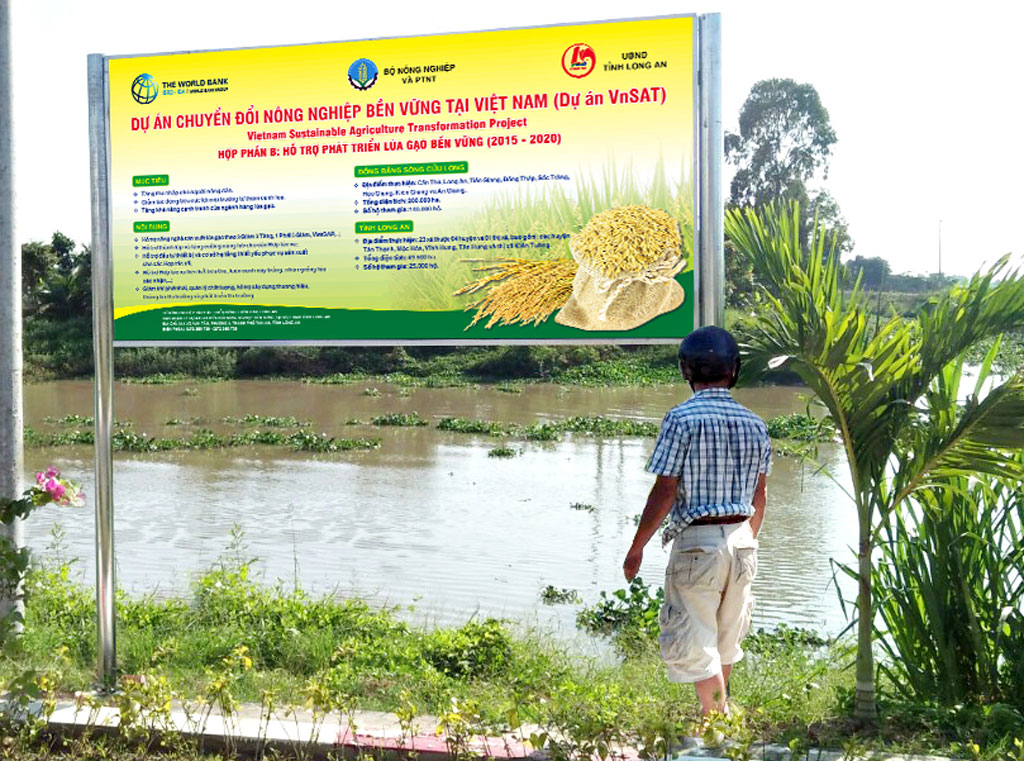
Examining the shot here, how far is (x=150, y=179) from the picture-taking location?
4.27 metres

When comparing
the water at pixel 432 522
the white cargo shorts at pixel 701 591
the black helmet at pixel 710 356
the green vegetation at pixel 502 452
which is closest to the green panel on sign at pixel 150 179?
the black helmet at pixel 710 356

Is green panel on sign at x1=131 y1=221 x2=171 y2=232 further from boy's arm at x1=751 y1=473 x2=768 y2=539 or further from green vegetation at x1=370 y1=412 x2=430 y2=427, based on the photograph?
green vegetation at x1=370 y1=412 x2=430 y2=427

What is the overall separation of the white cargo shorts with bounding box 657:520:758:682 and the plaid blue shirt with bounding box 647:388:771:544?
7cm

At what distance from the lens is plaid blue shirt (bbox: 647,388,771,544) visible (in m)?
3.25

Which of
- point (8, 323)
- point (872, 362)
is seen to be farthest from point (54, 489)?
point (872, 362)

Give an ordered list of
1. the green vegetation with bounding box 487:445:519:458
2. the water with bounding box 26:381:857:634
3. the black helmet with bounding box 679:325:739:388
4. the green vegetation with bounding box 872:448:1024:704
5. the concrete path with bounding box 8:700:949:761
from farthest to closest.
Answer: the green vegetation with bounding box 487:445:519:458
the water with bounding box 26:381:857:634
the green vegetation with bounding box 872:448:1024:704
the black helmet with bounding box 679:325:739:388
the concrete path with bounding box 8:700:949:761

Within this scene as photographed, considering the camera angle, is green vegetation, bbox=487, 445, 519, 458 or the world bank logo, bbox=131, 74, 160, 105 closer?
the world bank logo, bbox=131, 74, 160, 105

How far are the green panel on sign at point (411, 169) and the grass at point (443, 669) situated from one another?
179 cm

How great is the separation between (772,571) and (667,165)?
556 centimetres

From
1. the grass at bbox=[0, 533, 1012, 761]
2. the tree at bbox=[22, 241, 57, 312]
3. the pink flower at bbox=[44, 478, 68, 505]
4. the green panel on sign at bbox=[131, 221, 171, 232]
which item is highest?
the tree at bbox=[22, 241, 57, 312]

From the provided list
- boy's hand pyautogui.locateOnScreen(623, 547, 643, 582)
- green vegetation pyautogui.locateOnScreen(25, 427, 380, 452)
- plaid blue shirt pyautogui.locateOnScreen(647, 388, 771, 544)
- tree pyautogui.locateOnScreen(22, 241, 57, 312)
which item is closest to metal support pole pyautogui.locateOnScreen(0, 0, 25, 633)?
boy's hand pyautogui.locateOnScreen(623, 547, 643, 582)

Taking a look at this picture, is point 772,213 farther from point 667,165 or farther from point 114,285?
point 114,285

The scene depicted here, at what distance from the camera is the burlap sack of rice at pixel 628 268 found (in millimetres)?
3854

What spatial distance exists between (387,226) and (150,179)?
3.34ft
